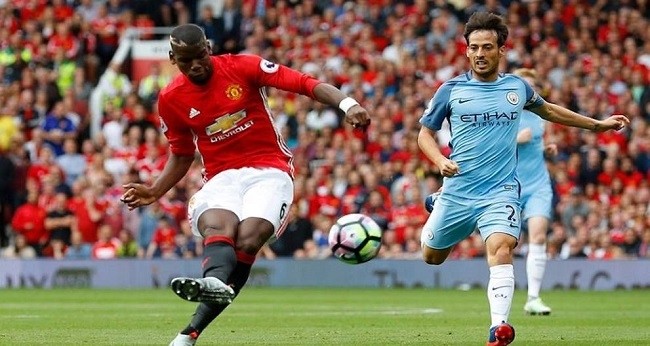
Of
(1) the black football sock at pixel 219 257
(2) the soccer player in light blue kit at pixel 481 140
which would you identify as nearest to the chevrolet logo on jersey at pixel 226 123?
(1) the black football sock at pixel 219 257

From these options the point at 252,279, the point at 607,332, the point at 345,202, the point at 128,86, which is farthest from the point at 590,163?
the point at 607,332

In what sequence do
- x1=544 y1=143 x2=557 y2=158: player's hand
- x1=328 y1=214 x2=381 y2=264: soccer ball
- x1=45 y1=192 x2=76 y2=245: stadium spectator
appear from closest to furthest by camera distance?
x1=328 y1=214 x2=381 y2=264: soccer ball, x1=544 y1=143 x2=557 y2=158: player's hand, x1=45 y1=192 x2=76 y2=245: stadium spectator

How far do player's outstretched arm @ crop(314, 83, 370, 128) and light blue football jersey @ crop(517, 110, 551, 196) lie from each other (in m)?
5.95

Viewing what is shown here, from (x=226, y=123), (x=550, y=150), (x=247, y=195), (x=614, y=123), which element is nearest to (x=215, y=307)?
(x=247, y=195)

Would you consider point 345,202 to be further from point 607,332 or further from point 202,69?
point 202,69

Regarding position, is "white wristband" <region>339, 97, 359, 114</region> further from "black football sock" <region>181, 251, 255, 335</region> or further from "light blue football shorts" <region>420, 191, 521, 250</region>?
"light blue football shorts" <region>420, 191, 521, 250</region>

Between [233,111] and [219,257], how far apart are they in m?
1.14

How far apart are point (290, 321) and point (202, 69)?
4811 millimetres

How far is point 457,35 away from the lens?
27422 mm

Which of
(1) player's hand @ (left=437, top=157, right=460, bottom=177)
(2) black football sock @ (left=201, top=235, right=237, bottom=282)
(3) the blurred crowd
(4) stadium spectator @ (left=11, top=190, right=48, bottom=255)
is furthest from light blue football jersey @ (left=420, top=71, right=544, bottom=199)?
(4) stadium spectator @ (left=11, top=190, right=48, bottom=255)

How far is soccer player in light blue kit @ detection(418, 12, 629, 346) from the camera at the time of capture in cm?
1079

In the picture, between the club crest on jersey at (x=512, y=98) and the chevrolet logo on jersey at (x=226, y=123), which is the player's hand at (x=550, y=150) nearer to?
the club crest on jersey at (x=512, y=98)

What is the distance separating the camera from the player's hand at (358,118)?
9.52 metres

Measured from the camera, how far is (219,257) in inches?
385
